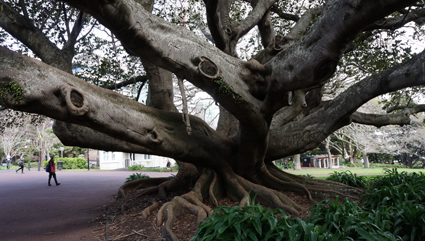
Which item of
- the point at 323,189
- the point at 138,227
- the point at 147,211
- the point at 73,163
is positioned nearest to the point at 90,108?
the point at 138,227

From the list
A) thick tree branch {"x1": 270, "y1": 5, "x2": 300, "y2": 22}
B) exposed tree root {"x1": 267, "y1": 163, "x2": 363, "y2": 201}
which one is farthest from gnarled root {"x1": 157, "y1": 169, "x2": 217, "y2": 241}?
thick tree branch {"x1": 270, "y1": 5, "x2": 300, "y2": 22}

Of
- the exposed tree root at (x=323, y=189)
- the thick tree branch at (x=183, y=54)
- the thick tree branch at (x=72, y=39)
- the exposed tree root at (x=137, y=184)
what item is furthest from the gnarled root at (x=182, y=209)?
the thick tree branch at (x=72, y=39)

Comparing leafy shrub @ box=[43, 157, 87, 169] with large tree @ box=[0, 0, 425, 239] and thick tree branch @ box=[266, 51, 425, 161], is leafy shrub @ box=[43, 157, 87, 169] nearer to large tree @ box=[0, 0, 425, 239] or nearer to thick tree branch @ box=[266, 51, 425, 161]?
large tree @ box=[0, 0, 425, 239]

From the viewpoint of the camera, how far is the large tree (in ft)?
12.5

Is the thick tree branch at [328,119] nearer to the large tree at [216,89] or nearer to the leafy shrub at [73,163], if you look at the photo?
the large tree at [216,89]

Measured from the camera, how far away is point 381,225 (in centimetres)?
352

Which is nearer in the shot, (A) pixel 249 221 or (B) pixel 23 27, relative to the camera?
(A) pixel 249 221

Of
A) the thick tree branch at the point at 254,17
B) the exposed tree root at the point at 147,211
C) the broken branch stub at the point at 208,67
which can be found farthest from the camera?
the thick tree branch at the point at 254,17

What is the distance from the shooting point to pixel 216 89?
4469 mm

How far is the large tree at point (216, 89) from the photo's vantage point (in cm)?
379

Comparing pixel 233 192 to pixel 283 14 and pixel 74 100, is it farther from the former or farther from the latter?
pixel 283 14

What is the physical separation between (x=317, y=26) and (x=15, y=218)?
7.49 meters

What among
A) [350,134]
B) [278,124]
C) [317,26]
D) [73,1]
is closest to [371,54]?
[278,124]

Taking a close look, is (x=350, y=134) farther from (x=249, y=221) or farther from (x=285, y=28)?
(x=249, y=221)
